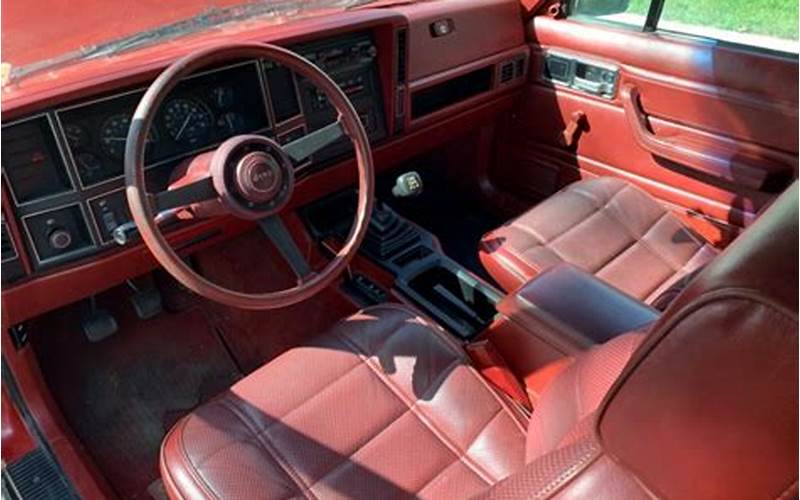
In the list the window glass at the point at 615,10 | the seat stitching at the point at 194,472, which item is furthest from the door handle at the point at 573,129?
the seat stitching at the point at 194,472

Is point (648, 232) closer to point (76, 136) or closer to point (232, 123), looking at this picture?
point (232, 123)

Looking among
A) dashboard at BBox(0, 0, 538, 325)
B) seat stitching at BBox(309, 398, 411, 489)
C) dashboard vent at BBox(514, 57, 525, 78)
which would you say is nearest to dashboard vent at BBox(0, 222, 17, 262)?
dashboard at BBox(0, 0, 538, 325)

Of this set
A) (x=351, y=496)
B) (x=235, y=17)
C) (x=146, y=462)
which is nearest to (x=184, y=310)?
(x=146, y=462)

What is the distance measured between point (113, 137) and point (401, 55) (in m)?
0.90

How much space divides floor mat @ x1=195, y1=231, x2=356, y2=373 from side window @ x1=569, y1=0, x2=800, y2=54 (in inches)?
52.3

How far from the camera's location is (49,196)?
147 cm

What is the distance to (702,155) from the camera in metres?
2.10

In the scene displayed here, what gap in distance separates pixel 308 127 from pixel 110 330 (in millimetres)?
786

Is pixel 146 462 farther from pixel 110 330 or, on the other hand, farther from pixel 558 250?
pixel 558 250

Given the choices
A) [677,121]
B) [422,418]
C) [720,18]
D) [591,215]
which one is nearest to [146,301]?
[422,418]

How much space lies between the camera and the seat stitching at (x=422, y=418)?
1.32m

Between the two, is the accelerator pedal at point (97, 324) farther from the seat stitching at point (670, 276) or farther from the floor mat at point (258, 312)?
the seat stitching at point (670, 276)

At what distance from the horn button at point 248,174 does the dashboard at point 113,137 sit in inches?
10.4

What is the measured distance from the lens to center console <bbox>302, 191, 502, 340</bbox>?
6.87 feet
